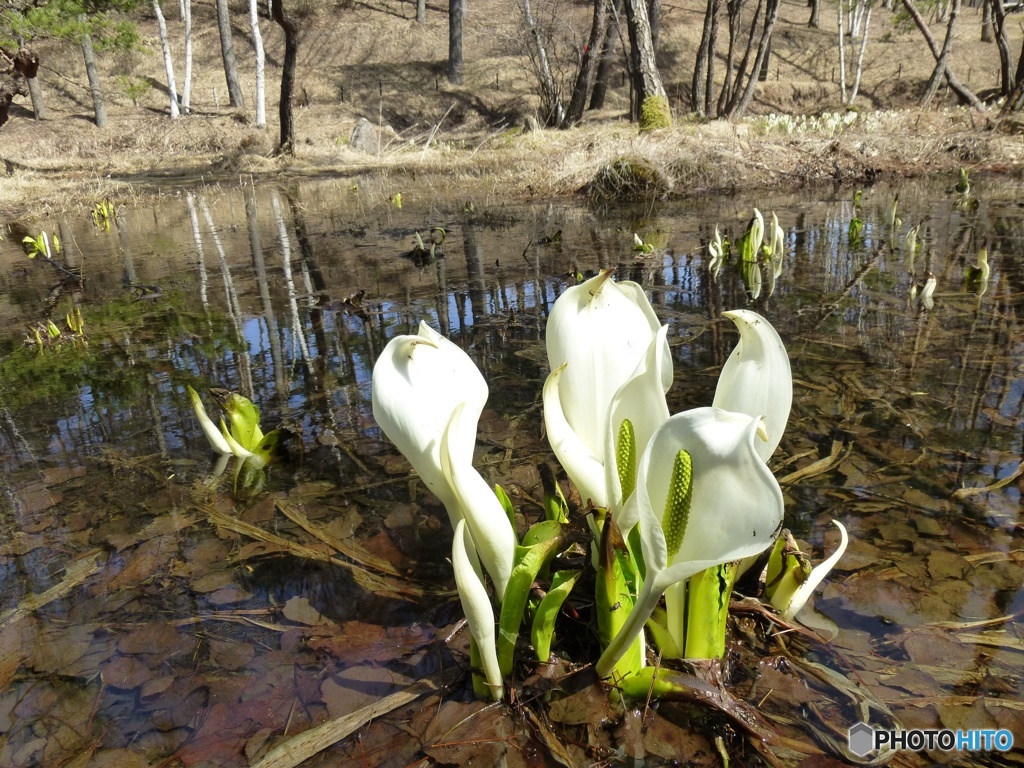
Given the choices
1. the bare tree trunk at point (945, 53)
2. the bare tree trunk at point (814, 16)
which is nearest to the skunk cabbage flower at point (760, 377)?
the bare tree trunk at point (945, 53)

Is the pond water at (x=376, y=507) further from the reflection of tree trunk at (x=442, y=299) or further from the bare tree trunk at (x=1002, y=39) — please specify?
the bare tree trunk at (x=1002, y=39)

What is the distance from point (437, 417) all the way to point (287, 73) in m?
17.5

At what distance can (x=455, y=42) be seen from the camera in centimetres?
2753

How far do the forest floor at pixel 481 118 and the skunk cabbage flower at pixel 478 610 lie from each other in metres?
8.74

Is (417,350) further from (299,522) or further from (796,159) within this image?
(796,159)

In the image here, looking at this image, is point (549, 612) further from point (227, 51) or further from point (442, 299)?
point (227, 51)

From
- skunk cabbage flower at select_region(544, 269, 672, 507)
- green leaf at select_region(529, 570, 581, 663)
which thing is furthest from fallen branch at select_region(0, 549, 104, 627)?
skunk cabbage flower at select_region(544, 269, 672, 507)

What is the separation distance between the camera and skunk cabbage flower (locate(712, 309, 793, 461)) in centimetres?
115

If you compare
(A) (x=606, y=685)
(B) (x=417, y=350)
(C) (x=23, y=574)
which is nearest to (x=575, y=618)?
(A) (x=606, y=685)

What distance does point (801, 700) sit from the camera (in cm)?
132

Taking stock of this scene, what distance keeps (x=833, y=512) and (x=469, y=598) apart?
1.28 metres

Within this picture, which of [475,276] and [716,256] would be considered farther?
[475,276]

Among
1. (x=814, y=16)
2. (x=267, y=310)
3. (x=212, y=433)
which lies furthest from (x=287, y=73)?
(x=814, y=16)

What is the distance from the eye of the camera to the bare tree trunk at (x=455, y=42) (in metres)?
26.5
